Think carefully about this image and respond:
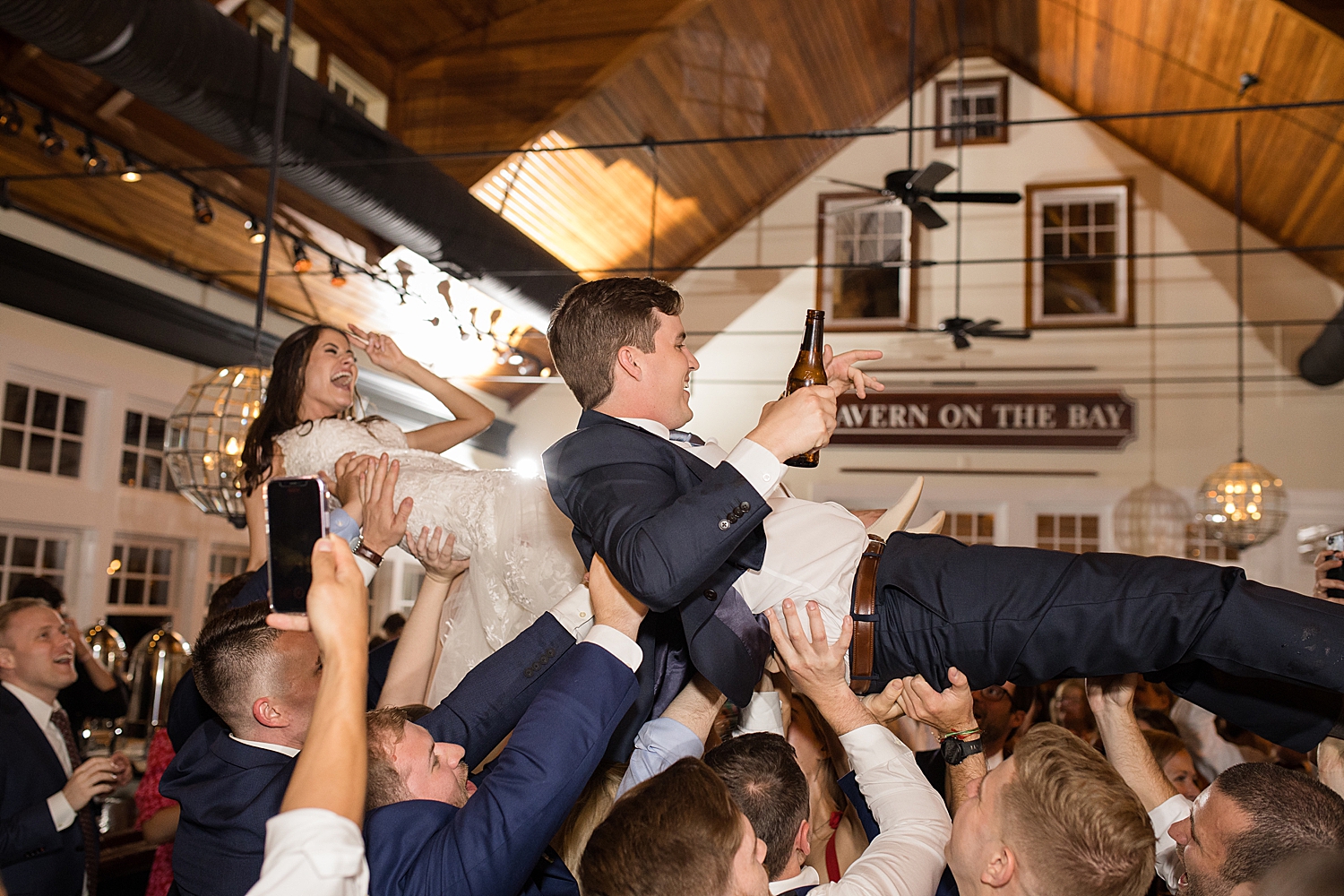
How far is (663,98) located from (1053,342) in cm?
478

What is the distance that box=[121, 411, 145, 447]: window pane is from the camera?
7.65 metres

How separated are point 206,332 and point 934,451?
22.9ft

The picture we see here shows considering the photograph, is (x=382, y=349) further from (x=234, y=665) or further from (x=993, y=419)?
(x=993, y=419)

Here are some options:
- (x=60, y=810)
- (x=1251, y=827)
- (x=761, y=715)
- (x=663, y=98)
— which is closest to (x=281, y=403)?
(x=60, y=810)

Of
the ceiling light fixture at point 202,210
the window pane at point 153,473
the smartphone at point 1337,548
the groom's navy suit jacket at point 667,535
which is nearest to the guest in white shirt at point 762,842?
the groom's navy suit jacket at point 667,535

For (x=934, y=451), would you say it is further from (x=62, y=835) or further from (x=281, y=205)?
(x=62, y=835)

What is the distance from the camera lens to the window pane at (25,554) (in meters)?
6.81

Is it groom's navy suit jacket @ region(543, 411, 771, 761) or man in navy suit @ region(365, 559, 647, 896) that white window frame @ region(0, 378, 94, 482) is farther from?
man in navy suit @ region(365, 559, 647, 896)

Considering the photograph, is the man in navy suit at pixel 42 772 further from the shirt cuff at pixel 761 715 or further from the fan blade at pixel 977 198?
the fan blade at pixel 977 198

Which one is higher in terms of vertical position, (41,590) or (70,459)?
(70,459)

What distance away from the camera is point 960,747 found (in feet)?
6.46

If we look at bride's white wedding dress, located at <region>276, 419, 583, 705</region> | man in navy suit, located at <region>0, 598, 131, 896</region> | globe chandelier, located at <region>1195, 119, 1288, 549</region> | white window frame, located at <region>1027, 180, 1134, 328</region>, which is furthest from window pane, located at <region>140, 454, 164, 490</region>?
white window frame, located at <region>1027, 180, 1134, 328</region>

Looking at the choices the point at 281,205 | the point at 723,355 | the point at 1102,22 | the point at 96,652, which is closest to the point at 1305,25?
the point at 1102,22

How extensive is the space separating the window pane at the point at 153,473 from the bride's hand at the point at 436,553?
5.91 metres
